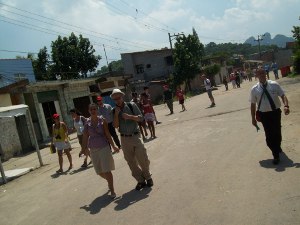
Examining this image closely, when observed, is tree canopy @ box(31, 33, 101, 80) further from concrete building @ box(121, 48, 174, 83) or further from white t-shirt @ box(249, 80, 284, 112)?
white t-shirt @ box(249, 80, 284, 112)

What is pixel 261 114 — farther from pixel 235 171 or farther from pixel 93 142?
pixel 93 142

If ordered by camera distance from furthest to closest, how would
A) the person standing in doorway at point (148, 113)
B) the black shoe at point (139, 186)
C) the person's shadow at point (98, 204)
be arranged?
the person standing in doorway at point (148, 113) → the black shoe at point (139, 186) → the person's shadow at point (98, 204)

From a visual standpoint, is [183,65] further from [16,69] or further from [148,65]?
[16,69]

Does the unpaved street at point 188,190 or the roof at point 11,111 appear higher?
the roof at point 11,111

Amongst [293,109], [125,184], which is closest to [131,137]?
[125,184]

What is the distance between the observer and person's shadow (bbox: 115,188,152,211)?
262 inches

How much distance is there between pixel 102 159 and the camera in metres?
7.30

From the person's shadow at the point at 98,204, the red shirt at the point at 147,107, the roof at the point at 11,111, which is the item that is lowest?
the person's shadow at the point at 98,204

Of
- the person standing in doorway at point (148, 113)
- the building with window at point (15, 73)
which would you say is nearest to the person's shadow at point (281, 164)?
the person standing in doorway at point (148, 113)

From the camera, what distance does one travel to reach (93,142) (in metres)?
7.39

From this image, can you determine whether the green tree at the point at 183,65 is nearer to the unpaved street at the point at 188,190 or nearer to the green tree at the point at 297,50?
the green tree at the point at 297,50

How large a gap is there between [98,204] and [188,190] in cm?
171

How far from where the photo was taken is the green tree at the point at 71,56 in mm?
47938

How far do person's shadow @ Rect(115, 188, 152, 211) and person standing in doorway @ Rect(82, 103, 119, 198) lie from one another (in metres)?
0.28
